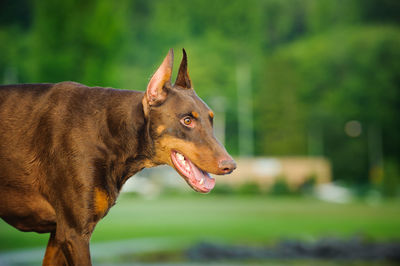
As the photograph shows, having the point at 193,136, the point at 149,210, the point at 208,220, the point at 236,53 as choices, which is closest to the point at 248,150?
the point at 236,53

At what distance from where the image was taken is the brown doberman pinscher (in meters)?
3.56

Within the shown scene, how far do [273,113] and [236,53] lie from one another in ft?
47.6

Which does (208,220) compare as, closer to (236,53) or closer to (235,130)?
(235,130)

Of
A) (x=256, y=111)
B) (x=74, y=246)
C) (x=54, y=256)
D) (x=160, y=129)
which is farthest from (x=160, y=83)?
(x=256, y=111)

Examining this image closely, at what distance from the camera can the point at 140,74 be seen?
69.8 meters

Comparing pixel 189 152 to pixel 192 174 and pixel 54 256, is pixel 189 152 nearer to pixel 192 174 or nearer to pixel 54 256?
pixel 192 174

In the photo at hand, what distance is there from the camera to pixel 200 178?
140 inches

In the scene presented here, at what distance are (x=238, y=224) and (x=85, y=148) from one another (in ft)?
59.8

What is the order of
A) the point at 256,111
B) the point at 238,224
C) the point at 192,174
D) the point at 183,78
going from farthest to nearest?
1. the point at 256,111
2. the point at 238,224
3. the point at 183,78
4. the point at 192,174

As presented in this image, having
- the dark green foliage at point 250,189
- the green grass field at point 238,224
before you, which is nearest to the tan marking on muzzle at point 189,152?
the green grass field at point 238,224

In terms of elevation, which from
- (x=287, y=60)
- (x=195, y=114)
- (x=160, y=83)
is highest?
(x=287, y=60)

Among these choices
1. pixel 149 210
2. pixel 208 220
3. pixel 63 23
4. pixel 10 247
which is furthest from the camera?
pixel 63 23

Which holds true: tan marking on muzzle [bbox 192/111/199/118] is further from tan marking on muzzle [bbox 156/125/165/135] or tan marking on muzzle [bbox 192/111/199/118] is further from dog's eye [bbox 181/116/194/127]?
tan marking on muzzle [bbox 156/125/165/135]

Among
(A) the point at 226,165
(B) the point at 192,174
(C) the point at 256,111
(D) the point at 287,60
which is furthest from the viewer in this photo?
(D) the point at 287,60
